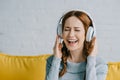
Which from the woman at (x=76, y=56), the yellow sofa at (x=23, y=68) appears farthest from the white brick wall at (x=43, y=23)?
the woman at (x=76, y=56)

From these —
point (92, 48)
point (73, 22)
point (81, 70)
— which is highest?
point (73, 22)

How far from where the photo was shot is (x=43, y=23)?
221 cm

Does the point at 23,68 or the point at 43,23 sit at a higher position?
the point at 43,23

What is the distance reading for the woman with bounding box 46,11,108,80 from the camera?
131 centimetres

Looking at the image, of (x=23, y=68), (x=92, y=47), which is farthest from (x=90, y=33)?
(x=23, y=68)

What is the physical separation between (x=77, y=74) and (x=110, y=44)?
2.80ft

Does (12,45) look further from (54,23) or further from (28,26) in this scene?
(54,23)

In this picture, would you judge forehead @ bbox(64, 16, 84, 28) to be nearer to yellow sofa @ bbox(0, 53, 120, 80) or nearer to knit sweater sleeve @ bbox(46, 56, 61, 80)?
knit sweater sleeve @ bbox(46, 56, 61, 80)

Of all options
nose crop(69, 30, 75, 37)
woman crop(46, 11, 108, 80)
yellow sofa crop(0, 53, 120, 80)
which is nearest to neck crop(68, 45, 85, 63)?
woman crop(46, 11, 108, 80)

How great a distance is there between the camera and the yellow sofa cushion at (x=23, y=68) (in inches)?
75.2

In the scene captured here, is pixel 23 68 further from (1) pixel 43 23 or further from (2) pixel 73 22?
(2) pixel 73 22

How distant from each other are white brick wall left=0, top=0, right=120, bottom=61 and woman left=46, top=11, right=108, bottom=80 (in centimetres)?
76

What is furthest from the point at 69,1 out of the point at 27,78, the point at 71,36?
the point at 71,36

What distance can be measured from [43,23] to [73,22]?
93 cm
